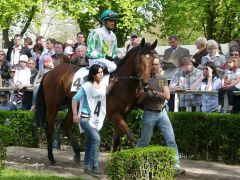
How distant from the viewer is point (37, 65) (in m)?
17.1

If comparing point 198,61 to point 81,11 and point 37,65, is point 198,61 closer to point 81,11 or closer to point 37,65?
point 37,65

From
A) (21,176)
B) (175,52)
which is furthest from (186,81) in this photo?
(21,176)

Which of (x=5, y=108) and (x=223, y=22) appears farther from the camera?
(x=223, y=22)

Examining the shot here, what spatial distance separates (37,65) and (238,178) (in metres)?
8.48

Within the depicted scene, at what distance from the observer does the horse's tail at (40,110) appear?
13.1 m

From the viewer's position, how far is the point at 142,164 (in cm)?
779

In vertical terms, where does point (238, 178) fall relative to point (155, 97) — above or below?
below

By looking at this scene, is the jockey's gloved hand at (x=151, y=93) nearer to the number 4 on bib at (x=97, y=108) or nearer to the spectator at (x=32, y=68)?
the number 4 on bib at (x=97, y=108)

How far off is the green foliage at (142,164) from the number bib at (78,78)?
13.6ft

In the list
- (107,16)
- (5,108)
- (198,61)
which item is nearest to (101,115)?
(107,16)

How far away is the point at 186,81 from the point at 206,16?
21320 mm

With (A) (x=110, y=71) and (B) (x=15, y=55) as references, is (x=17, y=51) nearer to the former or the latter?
(B) (x=15, y=55)

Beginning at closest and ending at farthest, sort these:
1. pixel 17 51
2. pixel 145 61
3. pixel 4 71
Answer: pixel 145 61
pixel 4 71
pixel 17 51

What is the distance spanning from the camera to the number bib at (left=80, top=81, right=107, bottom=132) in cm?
1036
